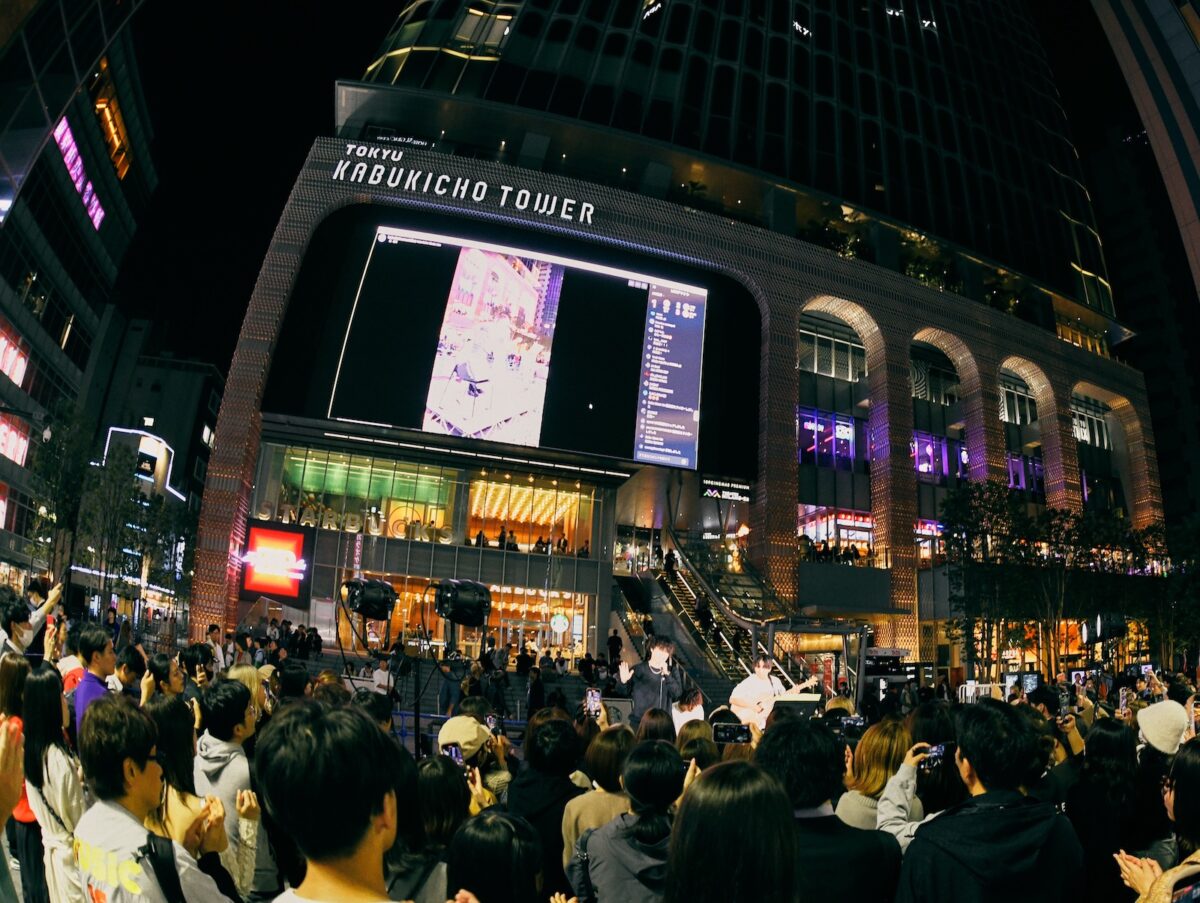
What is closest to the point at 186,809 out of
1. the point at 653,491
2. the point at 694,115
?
the point at 653,491

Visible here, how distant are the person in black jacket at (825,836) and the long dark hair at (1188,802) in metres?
1.11

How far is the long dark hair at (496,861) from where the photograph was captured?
2762mm

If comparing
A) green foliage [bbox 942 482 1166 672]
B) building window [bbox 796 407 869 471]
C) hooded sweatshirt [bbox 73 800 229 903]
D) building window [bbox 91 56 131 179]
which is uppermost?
building window [bbox 91 56 131 179]

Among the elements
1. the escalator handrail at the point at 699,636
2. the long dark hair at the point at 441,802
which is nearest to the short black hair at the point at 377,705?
the long dark hair at the point at 441,802

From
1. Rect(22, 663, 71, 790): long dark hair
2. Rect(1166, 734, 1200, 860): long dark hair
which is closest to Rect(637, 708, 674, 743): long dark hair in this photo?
Rect(1166, 734, 1200, 860): long dark hair

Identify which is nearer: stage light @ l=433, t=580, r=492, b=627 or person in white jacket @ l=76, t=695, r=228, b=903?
person in white jacket @ l=76, t=695, r=228, b=903

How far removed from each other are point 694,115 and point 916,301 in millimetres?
13032

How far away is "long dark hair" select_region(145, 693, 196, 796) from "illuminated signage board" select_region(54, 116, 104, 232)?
174 feet

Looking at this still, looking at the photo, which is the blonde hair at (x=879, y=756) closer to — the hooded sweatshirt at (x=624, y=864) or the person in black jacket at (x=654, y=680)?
the hooded sweatshirt at (x=624, y=864)

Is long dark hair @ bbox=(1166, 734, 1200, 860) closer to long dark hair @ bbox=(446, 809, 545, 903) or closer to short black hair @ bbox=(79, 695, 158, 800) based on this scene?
long dark hair @ bbox=(446, 809, 545, 903)

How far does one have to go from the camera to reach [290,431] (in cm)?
3117

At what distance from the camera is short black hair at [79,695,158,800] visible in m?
3.00

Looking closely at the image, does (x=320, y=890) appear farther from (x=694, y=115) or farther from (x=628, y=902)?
(x=694, y=115)

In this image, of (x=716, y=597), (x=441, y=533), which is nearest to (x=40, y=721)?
(x=716, y=597)
